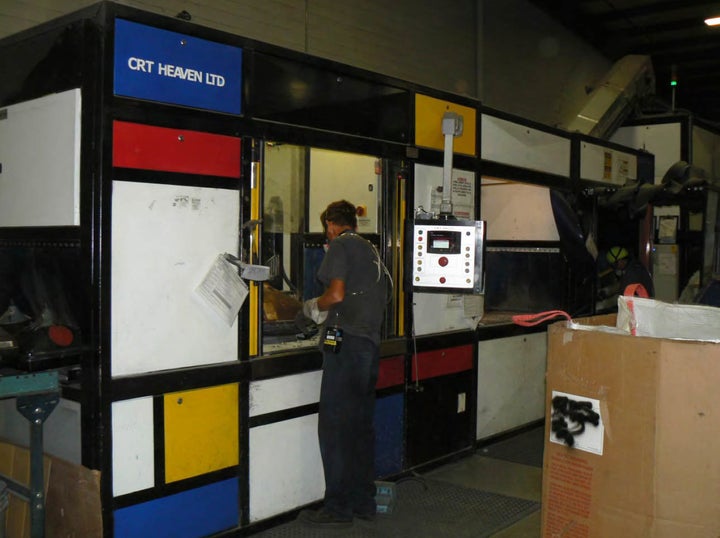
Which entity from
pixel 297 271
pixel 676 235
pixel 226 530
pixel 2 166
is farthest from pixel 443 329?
pixel 676 235

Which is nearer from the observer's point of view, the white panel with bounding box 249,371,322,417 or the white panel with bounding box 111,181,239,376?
the white panel with bounding box 111,181,239,376

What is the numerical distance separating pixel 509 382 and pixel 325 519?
208cm

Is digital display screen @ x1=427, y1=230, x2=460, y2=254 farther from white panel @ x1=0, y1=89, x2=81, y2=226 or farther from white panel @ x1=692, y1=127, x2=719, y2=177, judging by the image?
white panel @ x1=692, y1=127, x2=719, y2=177

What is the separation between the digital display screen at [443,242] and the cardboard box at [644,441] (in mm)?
2018

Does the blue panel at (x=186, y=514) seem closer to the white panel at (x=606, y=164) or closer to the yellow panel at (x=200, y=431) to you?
the yellow panel at (x=200, y=431)

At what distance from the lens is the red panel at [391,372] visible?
387cm

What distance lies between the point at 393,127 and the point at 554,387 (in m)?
2.47

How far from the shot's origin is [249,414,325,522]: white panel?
3225 millimetres

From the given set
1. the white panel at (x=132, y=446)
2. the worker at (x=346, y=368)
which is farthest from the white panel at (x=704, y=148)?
the white panel at (x=132, y=446)

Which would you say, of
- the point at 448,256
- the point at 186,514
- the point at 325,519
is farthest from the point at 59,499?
the point at 448,256

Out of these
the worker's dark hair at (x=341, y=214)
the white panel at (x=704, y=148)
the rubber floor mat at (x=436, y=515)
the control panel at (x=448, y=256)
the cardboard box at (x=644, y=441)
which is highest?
the white panel at (x=704, y=148)

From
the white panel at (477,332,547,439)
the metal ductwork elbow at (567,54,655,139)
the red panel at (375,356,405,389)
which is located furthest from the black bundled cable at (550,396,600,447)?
the metal ductwork elbow at (567,54,655,139)

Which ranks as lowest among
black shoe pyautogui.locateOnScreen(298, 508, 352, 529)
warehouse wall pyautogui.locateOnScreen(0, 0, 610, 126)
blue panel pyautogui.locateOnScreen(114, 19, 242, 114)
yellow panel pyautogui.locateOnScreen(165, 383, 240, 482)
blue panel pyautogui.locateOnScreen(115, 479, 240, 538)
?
black shoe pyautogui.locateOnScreen(298, 508, 352, 529)

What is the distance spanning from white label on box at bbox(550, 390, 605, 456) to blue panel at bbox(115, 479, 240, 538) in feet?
6.00
